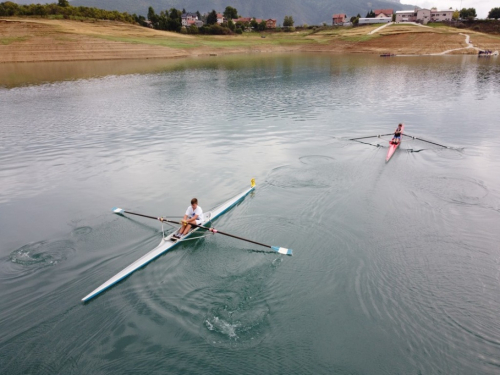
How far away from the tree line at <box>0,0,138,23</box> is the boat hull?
13448cm

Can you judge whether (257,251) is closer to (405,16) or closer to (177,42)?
(177,42)

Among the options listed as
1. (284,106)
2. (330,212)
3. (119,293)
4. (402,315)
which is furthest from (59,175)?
(284,106)

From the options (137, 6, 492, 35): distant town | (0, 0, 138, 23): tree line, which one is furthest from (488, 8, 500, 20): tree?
(0, 0, 138, 23): tree line

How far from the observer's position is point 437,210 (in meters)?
16.3

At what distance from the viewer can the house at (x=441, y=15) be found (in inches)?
6319

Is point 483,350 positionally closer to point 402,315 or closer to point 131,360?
point 402,315

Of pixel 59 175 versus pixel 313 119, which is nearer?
pixel 59 175

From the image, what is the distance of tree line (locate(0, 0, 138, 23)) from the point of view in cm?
10931

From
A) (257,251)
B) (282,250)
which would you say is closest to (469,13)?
(282,250)

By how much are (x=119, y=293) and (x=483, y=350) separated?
11.6 metres

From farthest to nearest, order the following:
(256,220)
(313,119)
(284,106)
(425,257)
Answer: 1. (284,106)
2. (313,119)
3. (256,220)
4. (425,257)

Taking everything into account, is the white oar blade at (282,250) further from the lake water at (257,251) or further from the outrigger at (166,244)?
the lake water at (257,251)

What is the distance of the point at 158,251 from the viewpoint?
1327cm

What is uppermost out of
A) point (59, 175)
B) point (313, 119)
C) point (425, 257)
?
point (313, 119)
